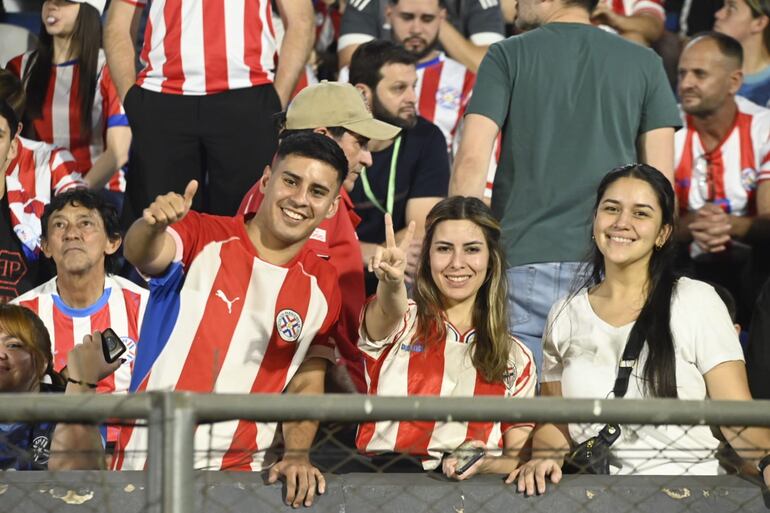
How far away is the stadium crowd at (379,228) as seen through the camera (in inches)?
164

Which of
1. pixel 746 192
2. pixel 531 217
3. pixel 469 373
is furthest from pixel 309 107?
pixel 746 192

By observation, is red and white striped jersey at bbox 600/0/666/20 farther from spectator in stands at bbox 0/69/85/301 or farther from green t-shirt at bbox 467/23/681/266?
spectator in stands at bbox 0/69/85/301

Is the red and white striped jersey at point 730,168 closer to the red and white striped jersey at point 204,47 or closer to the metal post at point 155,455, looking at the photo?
the red and white striped jersey at point 204,47

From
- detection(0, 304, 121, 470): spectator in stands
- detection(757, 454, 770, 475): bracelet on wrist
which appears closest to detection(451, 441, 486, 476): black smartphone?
detection(757, 454, 770, 475): bracelet on wrist

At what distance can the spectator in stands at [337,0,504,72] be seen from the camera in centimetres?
711

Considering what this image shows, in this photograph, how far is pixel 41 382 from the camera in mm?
4730

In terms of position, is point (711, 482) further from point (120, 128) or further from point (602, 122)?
point (120, 128)

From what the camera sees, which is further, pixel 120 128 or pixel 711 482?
pixel 120 128

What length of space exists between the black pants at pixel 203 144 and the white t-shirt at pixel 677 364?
197 centimetres

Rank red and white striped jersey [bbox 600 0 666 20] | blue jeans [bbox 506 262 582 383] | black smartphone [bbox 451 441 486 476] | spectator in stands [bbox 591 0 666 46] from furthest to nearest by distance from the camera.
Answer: red and white striped jersey [bbox 600 0 666 20] < spectator in stands [bbox 591 0 666 46] < blue jeans [bbox 506 262 582 383] < black smartphone [bbox 451 441 486 476]

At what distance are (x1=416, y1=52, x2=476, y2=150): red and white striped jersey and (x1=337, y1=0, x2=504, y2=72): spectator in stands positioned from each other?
22 cm

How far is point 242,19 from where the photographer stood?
6.01m

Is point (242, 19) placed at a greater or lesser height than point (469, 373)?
greater

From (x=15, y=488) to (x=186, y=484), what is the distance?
3.28ft
